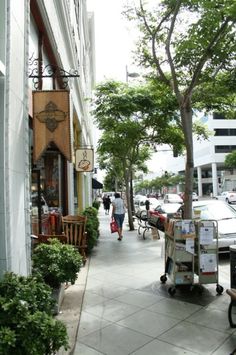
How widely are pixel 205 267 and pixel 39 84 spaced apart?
4.61 m

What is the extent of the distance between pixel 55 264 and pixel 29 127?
2.44 m

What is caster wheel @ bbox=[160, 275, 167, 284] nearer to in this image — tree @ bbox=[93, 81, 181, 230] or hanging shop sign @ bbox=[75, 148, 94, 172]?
hanging shop sign @ bbox=[75, 148, 94, 172]

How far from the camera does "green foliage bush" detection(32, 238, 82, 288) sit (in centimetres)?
608

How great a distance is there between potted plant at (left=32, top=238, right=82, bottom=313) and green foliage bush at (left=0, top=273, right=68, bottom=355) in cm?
224

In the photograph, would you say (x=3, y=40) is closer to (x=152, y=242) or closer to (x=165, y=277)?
(x=165, y=277)

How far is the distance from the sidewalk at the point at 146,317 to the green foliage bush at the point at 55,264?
0.59 meters

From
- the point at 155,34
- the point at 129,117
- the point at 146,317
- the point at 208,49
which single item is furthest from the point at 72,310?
the point at 129,117

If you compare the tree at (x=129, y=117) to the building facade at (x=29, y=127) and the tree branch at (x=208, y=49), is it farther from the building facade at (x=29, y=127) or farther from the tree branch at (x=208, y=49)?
the tree branch at (x=208, y=49)

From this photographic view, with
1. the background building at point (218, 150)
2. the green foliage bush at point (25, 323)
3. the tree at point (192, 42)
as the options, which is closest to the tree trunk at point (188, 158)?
the tree at point (192, 42)

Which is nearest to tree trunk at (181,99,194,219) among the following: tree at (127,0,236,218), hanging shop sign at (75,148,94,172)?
tree at (127,0,236,218)

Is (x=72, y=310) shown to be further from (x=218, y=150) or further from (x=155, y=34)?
(x=218, y=150)

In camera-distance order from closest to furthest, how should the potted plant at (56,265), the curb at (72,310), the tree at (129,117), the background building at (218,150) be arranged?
the curb at (72,310)
the potted plant at (56,265)
the tree at (129,117)
the background building at (218,150)

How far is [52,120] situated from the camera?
630 centimetres

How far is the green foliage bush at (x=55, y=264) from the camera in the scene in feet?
19.9
